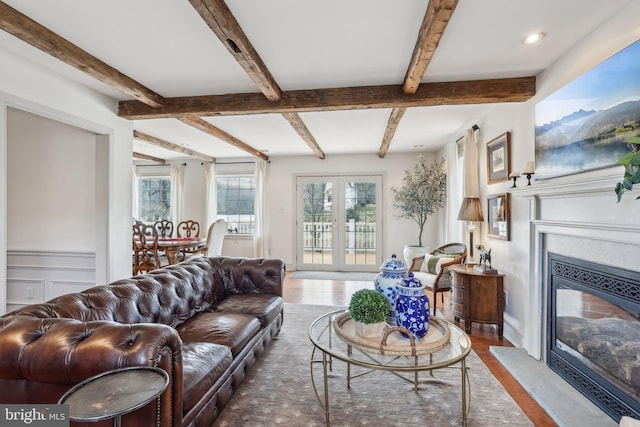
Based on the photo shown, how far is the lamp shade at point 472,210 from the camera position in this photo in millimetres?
3682

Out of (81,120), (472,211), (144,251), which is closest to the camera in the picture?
(81,120)

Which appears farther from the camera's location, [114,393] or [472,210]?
[472,210]

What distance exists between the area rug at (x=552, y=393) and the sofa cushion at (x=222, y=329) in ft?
6.78

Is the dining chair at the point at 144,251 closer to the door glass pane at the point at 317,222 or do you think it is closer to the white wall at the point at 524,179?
the door glass pane at the point at 317,222

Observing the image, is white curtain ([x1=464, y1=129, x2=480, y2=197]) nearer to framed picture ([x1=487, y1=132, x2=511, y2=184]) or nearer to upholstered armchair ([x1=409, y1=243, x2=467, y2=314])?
framed picture ([x1=487, y1=132, x2=511, y2=184])

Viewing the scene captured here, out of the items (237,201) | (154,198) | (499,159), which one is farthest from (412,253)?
(154,198)

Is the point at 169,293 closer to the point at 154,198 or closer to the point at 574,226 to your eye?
the point at 574,226

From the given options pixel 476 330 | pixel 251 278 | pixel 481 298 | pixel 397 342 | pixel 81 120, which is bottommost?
pixel 476 330

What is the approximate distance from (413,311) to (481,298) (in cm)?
172

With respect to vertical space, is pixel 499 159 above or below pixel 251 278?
above

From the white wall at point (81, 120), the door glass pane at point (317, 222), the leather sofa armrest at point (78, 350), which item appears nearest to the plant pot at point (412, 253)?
the door glass pane at point (317, 222)

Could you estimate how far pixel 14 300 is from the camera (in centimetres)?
356

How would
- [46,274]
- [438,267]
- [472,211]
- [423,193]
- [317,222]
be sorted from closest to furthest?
[46,274], [472,211], [438,267], [423,193], [317,222]

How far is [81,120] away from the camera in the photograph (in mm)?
2959
